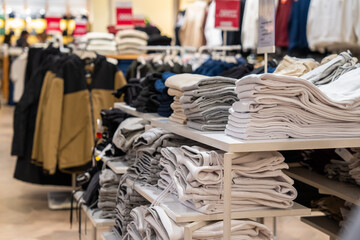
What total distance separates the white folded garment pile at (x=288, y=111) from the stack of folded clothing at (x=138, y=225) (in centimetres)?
66

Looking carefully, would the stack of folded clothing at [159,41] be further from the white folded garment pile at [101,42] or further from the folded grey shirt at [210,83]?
the folded grey shirt at [210,83]

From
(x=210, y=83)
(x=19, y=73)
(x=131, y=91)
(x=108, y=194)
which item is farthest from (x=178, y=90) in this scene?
(x=19, y=73)

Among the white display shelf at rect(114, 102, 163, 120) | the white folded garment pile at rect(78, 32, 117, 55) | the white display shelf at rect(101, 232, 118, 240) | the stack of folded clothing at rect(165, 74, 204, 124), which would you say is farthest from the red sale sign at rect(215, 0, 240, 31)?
the white display shelf at rect(101, 232, 118, 240)

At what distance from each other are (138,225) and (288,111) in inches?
35.8

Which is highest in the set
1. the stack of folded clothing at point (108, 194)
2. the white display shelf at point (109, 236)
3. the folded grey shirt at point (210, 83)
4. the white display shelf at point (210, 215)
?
the folded grey shirt at point (210, 83)

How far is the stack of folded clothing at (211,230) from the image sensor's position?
2.12 m

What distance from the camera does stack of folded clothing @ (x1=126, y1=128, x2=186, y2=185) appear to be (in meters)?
2.71

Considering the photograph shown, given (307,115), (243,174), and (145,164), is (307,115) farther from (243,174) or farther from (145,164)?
(145,164)

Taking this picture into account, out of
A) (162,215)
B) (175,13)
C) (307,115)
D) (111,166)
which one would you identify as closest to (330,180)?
(307,115)

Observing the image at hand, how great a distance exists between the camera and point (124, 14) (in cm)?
735

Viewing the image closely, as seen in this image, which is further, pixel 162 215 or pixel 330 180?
pixel 330 180

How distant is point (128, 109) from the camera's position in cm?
366

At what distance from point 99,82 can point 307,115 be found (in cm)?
297

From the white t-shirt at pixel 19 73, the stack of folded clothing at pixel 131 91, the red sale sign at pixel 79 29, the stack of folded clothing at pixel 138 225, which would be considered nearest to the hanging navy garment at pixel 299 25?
the red sale sign at pixel 79 29
